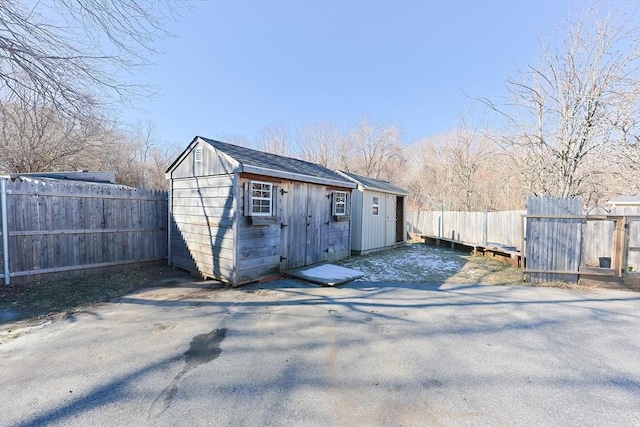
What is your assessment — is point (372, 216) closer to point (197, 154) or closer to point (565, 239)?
point (565, 239)

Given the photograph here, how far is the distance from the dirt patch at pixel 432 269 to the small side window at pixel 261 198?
2.75m

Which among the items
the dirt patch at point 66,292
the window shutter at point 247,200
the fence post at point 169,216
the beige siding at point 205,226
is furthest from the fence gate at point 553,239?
the fence post at point 169,216

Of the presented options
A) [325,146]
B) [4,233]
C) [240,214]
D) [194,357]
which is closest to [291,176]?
[240,214]

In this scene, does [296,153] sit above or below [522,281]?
above

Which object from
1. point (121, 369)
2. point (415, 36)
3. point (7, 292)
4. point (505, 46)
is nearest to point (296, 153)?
point (415, 36)

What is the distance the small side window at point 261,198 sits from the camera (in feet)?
19.6

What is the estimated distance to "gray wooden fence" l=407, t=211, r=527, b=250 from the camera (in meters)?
10.1

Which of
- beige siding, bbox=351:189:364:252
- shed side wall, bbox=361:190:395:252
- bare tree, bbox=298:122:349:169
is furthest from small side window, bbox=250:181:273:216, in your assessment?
bare tree, bbox=298:122:349:169

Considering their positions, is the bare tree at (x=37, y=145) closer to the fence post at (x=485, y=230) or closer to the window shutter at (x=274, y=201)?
the window shutter at (x=274, y=201)

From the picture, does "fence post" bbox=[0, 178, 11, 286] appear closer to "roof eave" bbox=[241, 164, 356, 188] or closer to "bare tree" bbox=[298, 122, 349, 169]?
"roof eave" bbox=[241, 164, 356, 188]

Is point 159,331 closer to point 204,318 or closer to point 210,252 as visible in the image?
point 204,318

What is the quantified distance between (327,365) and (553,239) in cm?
601

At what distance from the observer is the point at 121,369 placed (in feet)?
8.93

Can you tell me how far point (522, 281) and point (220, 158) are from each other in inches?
284
